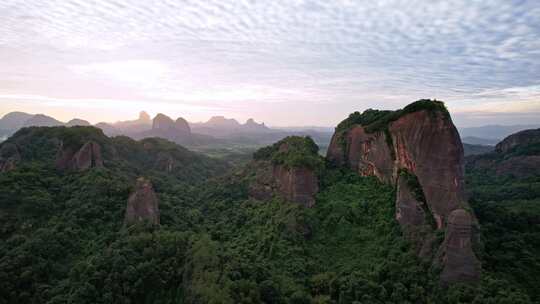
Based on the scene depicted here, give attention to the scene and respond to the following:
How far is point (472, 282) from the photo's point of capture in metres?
21.0

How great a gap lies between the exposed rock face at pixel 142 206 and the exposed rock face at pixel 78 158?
458 inches

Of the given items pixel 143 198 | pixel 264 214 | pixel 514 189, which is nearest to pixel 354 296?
pixel 264 214

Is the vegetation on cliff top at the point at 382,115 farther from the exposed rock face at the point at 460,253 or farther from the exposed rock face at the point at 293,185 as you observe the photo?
the exposed rock face at the point at 293,185

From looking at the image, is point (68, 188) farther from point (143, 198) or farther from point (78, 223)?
point (143, 198)

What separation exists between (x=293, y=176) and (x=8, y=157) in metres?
38.2

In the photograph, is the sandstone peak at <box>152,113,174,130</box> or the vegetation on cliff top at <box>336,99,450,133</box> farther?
the sandstone peak at <box>152,113,174,130</box>

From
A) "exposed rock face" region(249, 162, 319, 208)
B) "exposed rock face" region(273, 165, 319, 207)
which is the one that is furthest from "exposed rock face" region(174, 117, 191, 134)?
"exposed rock face" region(273, 165, 319, 207)

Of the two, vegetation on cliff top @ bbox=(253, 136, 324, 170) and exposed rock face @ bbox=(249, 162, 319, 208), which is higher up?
vegetation on cliff top @ bbox=(253, 136, 324, 170)

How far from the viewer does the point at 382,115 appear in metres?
39.2

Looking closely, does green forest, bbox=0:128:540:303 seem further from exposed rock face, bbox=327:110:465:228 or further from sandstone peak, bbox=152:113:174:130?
sandstone peak, bbox=152:113:174:130

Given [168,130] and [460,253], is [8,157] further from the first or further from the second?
[168,130]

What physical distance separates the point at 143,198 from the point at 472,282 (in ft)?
97.1

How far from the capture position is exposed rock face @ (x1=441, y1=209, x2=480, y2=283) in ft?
69.5

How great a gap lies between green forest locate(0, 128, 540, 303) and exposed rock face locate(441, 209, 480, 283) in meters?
0.66
